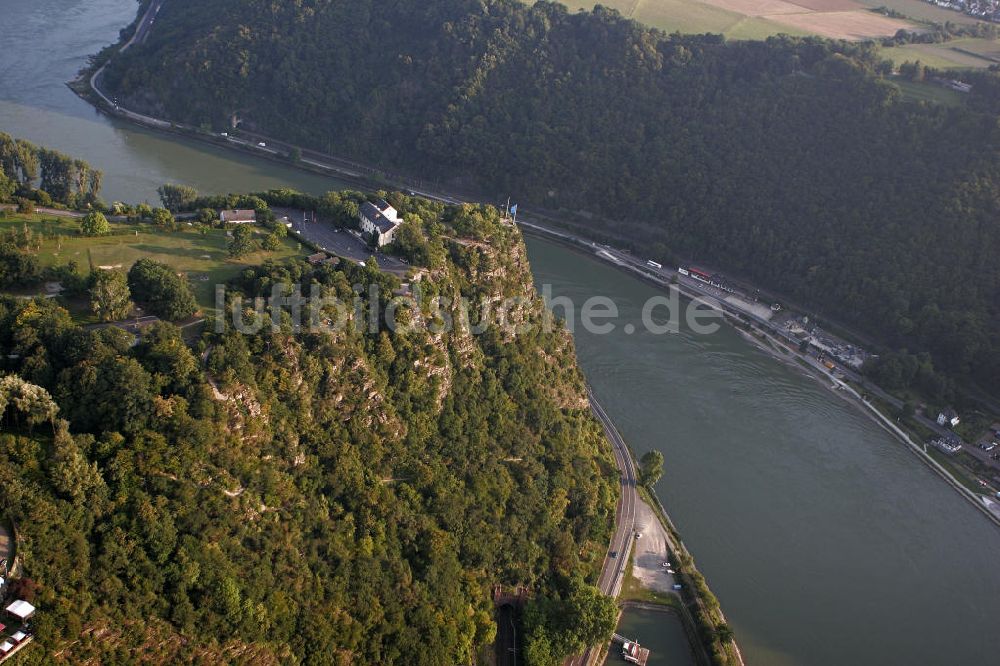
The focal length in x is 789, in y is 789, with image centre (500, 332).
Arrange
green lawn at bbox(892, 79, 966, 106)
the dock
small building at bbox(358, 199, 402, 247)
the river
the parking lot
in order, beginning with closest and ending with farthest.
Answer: the dock, the river, the parking lot, small building at bbox(358, 199, 402, 247), green lawn at bbox(892, 79, 966, 106)

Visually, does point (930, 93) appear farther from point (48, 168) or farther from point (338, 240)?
point (48, 168)

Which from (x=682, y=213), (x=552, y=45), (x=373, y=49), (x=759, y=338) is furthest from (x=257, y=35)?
(x=759, y=338)

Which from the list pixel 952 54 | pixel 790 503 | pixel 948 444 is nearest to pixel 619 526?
pixel 790 503

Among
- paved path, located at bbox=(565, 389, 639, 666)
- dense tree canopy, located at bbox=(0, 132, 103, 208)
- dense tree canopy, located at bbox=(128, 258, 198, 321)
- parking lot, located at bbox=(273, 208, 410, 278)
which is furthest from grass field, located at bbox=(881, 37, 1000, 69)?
dense tree canopy, located at bbox=(0, 132, 103, 208)

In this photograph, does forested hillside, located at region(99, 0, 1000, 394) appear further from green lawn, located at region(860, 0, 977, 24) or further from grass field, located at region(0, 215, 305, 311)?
grass field, located at region(0, 215, 305, 311)

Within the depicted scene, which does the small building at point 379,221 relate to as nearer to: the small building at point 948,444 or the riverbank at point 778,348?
the riverbank at point 778,348

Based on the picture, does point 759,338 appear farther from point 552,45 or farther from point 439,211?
point 552,45
